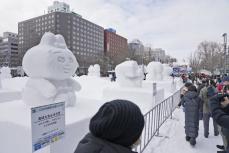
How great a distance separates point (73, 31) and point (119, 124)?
7610 centimetres

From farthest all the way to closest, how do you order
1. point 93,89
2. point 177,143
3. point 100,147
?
1. point 93,89
2. point 177,143
3. point 100,147

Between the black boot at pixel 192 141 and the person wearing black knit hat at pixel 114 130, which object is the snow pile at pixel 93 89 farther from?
the person wearing black knit hat at pixel 114 130

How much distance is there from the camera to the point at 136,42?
85688 millimetres

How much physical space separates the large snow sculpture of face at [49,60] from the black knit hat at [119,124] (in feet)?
12.2

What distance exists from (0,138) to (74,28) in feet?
244

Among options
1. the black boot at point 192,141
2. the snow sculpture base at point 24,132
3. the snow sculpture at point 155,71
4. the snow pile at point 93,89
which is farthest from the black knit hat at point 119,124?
the snow sculpture at point 155,71

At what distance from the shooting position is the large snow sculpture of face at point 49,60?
4.82 m

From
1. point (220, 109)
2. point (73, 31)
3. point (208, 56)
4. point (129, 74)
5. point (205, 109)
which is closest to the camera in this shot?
point (220, 109)

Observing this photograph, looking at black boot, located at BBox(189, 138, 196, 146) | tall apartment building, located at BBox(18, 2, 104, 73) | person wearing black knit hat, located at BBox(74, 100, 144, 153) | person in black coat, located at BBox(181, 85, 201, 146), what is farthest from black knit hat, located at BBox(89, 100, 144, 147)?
tall apartment building, located at BBox(18, 2, 104, 73)

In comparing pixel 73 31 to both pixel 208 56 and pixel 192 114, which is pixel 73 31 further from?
pixel 192 114

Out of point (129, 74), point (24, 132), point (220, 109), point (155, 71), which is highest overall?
point (155, 71)

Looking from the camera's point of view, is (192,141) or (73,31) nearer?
(192,141)

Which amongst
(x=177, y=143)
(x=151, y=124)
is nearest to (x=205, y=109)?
(x=177, y=143)

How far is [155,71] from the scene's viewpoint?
17.1 metres
